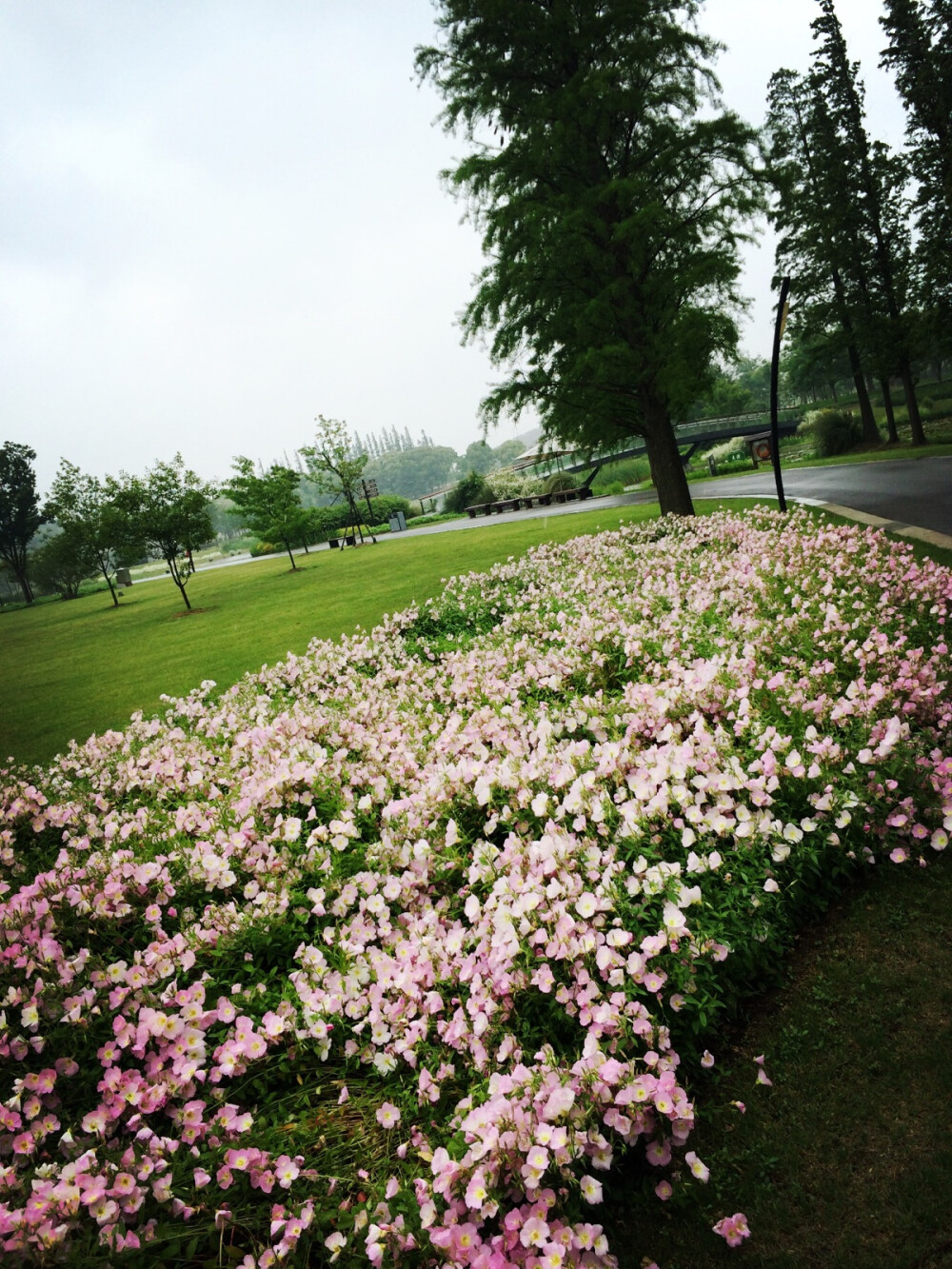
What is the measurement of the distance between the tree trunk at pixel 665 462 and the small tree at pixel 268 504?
18024 millimetres

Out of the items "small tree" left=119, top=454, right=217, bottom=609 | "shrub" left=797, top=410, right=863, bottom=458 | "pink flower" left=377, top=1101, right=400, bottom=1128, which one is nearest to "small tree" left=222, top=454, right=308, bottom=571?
"small tree" left=119, top=454, right=217, bottom=609

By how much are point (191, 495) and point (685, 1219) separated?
23.1m

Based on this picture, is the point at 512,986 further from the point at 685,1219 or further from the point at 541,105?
the point at 541,105

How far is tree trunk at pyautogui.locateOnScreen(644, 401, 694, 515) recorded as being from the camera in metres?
14.0

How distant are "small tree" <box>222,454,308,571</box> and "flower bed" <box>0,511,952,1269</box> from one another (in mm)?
24905

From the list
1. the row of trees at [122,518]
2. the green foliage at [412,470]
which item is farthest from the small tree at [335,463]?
the green foliage at [412,470]

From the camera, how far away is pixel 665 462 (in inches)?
571

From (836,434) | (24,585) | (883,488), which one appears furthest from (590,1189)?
(836,434)

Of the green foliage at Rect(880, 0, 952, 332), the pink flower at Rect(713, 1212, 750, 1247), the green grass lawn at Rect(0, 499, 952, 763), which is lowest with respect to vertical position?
the pink flower at Rect(713, 1212, 750, 1247)

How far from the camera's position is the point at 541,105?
505 inches

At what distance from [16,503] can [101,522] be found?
33.0ft

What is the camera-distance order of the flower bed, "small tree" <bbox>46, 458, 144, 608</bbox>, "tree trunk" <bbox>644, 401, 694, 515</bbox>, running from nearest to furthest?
1. the flower bed
2. "tree trunk" <bbox>644, 401, 694, 515</bbox>
3. "small tree" <bbox>46, 458, 144, 608</bbox>

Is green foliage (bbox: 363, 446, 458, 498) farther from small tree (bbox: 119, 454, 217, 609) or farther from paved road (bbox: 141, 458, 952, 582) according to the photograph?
paved road (bbox: 141, 458, 952, 582)

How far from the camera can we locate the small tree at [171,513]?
68.4ft
